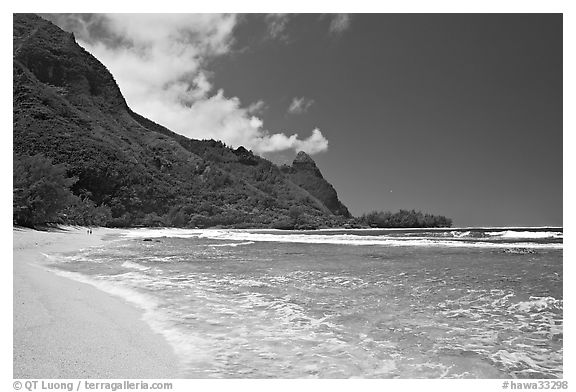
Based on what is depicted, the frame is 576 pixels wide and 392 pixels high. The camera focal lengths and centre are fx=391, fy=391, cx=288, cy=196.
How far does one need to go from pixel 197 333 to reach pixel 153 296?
276 centimetres

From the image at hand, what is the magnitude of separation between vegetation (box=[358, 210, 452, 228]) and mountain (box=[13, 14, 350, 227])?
14.4m

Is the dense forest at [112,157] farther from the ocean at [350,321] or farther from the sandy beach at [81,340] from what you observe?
the sandy beach at [81,340]

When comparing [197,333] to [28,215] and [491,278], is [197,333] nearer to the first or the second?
[491,278]

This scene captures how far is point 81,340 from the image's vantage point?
4.70 meters

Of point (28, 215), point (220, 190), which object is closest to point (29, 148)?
point (28, 215)

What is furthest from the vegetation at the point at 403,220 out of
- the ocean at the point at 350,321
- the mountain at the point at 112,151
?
the ocean at the point at 350,321

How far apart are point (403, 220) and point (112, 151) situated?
9467 cm

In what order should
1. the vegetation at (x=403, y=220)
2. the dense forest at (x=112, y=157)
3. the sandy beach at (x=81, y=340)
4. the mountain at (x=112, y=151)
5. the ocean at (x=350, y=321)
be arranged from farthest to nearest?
the vegetation at (x=403, y=220) → the mountain at (x=112, y=151) → the dense forest at (x=112, y=157) → the ocean at (x=350, y=321) → the sandy beach at (x=81, y=340)

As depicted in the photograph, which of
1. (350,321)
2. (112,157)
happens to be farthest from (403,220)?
(350,321)

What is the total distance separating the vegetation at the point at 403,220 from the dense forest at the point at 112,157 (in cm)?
36

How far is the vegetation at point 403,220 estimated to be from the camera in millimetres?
134875

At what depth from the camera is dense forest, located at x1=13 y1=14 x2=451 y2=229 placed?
7262cm

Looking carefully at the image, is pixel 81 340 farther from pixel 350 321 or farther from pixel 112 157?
pixel 112 157

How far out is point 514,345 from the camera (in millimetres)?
5211
